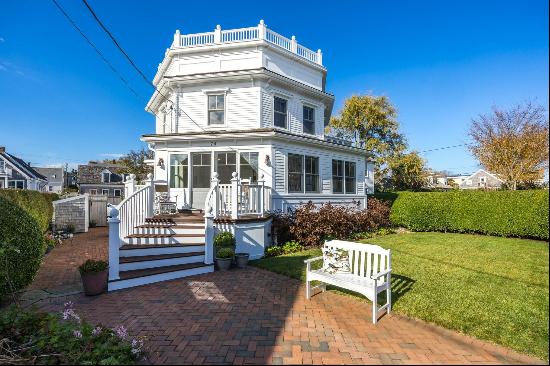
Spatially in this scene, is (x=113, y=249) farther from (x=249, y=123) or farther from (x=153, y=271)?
(x=249, y=123)

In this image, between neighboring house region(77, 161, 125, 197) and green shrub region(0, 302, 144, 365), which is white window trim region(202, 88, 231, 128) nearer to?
green shrub region(0, 302, 144, 365)

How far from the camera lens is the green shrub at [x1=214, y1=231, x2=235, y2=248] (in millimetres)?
8648

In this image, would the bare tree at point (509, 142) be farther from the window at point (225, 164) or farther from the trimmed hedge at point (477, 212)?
the window at point (225, 164)

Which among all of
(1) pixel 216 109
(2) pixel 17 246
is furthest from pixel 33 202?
(2) pixel 17 246

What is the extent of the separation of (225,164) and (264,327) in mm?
9004

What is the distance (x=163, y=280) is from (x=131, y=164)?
28966 mm

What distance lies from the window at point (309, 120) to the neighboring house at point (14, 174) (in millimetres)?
38947

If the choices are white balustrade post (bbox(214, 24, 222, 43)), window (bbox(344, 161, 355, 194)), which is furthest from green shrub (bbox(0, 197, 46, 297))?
window (bbox(344, 161, 355, 194))

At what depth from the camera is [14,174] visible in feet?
126

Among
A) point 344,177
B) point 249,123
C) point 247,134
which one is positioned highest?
point 249,123

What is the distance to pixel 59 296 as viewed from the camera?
6.07 meters

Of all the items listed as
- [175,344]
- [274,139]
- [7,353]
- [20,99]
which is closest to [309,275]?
[175,344]

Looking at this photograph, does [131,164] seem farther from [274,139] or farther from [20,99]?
[274,139]

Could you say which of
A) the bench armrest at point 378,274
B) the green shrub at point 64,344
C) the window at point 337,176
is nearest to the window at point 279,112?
the window at point 337,176
